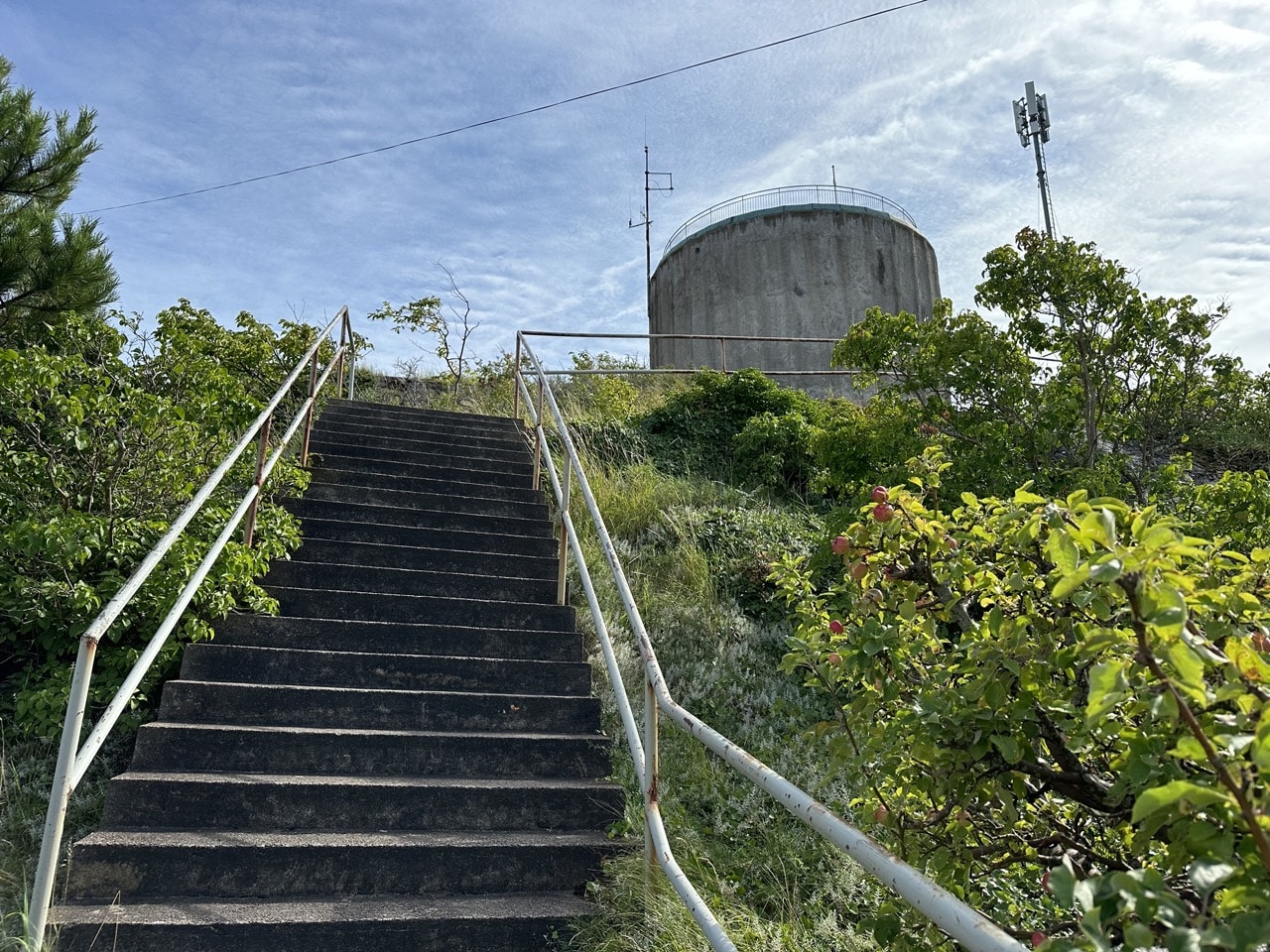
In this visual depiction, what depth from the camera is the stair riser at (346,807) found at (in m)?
3.41

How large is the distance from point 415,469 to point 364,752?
3.53 meters

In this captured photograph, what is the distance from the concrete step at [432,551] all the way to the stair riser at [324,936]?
8.67 feet

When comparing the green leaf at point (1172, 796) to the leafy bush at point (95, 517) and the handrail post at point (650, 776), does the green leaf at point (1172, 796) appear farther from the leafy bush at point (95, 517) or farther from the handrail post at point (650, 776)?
the leafy bush at point (95, 517)

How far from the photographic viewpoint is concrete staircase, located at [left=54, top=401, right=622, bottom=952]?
3072 millimetres

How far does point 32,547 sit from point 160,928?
1.96 metres

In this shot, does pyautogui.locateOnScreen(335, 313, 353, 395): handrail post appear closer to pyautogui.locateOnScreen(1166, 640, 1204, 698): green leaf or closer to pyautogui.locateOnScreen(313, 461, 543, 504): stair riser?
pyautogui.locateOnScreen(313, 461, 543, 504): stair riser

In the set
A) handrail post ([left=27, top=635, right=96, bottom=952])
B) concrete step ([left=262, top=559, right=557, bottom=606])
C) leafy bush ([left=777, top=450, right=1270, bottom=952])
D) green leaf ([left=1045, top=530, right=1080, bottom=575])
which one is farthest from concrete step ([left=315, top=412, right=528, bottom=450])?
green leaf ([left=1045, top=530, right=1080, bottom=575])

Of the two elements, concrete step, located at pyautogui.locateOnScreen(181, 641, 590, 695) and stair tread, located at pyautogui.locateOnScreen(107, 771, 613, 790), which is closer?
stair tread, located at pyautogui.locateOnScreen(107, 771, 613, 790)

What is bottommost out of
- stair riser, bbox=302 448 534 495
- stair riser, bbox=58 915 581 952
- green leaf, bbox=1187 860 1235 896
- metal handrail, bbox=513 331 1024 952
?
stair riser, bbox=58 915 581 952

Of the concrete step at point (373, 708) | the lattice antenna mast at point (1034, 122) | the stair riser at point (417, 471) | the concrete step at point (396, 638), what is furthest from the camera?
the lattice antenna mast at point (1034, 122)

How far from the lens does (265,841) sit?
328 centimetres

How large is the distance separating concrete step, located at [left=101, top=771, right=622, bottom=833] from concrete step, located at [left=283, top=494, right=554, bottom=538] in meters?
2.48

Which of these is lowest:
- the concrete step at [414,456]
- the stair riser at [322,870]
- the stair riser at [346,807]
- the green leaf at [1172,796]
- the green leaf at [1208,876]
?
the stair riser at [322,870]

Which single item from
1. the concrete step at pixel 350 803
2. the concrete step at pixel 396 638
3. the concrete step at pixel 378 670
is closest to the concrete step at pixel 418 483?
the concrete step at pixel 396 638
